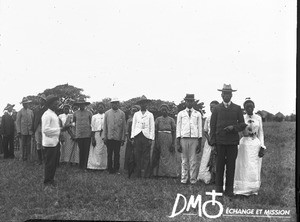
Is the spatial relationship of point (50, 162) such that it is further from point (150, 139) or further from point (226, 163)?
point (226, 163)

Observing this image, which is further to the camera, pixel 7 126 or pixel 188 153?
pixel 188 153

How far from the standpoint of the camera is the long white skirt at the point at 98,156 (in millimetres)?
5988

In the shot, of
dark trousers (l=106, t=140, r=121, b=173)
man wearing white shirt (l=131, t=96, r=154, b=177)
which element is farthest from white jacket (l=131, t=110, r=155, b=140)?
dark trousers (l=106, t=140, r=121, b=173)

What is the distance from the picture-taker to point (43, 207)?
18.0ft

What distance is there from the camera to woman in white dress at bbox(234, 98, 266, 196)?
18.2 feet

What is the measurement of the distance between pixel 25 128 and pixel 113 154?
1450 mm

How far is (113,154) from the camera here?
6.79 metres

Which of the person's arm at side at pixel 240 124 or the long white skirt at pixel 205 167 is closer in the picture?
the person's arm at side at pixel 240 124

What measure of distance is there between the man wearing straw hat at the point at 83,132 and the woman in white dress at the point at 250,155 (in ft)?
7.12

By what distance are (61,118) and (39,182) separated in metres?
0.96

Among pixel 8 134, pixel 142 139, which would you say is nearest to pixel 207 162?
pixel 142 139

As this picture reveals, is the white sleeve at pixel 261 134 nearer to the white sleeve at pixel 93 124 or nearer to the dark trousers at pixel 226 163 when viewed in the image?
the dark trousers at pixel 226 163

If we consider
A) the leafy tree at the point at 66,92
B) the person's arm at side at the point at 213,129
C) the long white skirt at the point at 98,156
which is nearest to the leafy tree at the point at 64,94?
the leafy tree at the point at 66,92

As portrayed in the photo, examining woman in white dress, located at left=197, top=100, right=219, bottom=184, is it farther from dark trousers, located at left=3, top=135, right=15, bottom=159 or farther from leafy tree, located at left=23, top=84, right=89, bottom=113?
dark trousers, located at left=3, top=135, right=15, bottom=159
